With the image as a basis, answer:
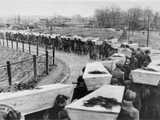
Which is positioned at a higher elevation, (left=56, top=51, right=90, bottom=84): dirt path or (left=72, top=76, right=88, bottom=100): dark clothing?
(left=72, top=76, right=88, bottom=100): dark clothing

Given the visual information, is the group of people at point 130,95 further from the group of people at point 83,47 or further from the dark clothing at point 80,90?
the group of people at point 83,47

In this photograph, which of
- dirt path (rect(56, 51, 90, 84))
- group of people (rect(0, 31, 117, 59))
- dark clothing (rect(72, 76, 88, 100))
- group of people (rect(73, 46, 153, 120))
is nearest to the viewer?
group of people (rect(73, 46, 153, 120))

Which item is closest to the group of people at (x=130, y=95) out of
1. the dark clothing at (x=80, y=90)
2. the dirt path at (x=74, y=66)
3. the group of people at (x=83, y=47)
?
the dark clothing at (x=80, y=90)

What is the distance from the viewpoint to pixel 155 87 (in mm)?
6305

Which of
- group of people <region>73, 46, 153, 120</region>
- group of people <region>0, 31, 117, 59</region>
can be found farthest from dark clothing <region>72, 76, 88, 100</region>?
group of people <region>0, 31, 117, 59</region>

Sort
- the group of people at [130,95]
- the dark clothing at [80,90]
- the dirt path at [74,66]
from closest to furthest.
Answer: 1. the group of people at [130,95]
2. the dark clothing at [80,90]
3. the dirt path at [74,66]

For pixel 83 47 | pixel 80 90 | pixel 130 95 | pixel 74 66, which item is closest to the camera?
pixel 130 95

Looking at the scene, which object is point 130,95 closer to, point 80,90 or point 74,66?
point 80,90

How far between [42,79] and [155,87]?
513 cm

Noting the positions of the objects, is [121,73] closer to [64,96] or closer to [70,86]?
[70,86]

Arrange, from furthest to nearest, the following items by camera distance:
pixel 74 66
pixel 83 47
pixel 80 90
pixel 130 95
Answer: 1. pixel 83 47
2. pixel 74 66
3. pixel 80 90
4. pixel 130 95

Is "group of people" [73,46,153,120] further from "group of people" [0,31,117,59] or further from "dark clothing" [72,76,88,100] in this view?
"group of people" [0,31,117,59]

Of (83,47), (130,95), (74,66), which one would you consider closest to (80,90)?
(130,95)

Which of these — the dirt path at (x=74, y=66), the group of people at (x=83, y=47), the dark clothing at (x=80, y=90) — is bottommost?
the dirt path at (x=74, y=66)
